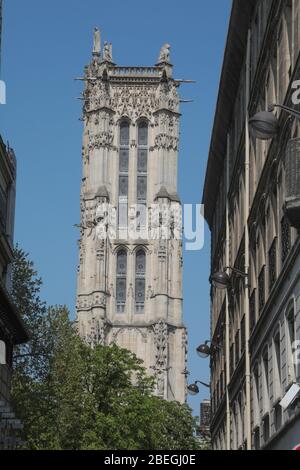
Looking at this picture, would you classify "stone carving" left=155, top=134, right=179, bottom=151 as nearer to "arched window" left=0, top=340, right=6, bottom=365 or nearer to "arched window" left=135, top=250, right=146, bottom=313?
"arched window" left=135, top=250, right=146, bottom=313

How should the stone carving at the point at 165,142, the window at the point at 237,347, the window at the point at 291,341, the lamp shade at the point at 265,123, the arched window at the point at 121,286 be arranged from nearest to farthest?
the lamp shade at the point at 265,123 → the window at the point at 291,341 → the window at the point at 237,347 → the arched window at the point at 121,286 → the stone carving at the point at 165,142

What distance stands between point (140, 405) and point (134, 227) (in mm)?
70106

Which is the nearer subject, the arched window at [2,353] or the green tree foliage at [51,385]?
the arched window at [2,353]

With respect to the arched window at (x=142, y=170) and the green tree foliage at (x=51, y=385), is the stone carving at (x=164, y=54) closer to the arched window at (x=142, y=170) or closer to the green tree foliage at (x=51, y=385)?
the arched window at (x=142, y=170)

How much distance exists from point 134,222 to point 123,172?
5909 millimetres

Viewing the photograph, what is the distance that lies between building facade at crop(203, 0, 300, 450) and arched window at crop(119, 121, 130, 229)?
280ft

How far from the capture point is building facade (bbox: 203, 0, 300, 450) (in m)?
26.1

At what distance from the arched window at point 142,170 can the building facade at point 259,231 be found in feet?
282

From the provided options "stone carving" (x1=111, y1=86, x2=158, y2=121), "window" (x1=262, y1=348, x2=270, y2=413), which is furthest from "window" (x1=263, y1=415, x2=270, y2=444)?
"stone carving" (x1=111, y1=86, x2=158, y2=121)

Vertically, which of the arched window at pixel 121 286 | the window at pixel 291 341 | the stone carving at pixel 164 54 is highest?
the stone carving at pixel 164 54

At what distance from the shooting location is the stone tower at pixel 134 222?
424 ft

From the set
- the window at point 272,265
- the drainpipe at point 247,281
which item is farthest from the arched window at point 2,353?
the window at point 272,265

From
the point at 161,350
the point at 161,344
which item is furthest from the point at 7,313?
the point at 161,344

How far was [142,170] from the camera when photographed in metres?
137
